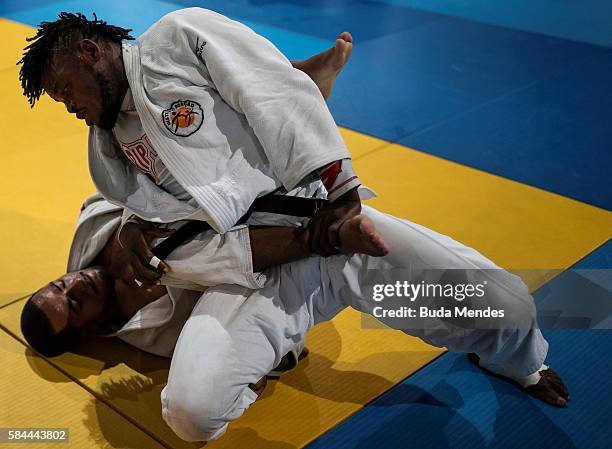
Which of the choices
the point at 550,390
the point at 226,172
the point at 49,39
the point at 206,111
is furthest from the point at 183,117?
the point at 550,390

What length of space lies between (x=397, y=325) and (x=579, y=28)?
179 inches

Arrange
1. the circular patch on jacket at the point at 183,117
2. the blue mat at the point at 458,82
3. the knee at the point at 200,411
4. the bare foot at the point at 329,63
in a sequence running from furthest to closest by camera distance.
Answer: the blue mat at the point at 458,82 < the bare foot at the point at 329,63 < the circular patch on jacket at the point at 183,117 < the knee at the point at 200,411

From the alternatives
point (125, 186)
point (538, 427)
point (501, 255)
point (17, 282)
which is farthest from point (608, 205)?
point (17, 282)

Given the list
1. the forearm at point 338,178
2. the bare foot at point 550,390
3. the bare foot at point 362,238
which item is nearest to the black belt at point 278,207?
the forearm at point 338,178

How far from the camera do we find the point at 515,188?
4176 millimetres

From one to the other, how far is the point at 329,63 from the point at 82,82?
2.69ft

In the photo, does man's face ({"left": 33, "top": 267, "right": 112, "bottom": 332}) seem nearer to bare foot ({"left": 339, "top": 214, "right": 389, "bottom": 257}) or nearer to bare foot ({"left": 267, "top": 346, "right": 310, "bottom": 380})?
bare foot ({"left": 267, "top": 346, "right": 310, "bottom": 380})

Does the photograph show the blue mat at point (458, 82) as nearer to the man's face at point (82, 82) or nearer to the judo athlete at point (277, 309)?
the judo athlete at point (277, 309)

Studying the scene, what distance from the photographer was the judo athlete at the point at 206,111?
8.18 feet

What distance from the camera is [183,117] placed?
258 cm

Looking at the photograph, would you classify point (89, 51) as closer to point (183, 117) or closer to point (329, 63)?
point (183, 117)

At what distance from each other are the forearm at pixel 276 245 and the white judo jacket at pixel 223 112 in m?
0.10

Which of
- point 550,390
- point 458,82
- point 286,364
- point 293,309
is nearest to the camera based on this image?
point 293,309

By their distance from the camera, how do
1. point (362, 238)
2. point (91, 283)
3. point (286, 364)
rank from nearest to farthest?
point (362, 238)
point (286, 364)
point (91, 283)
